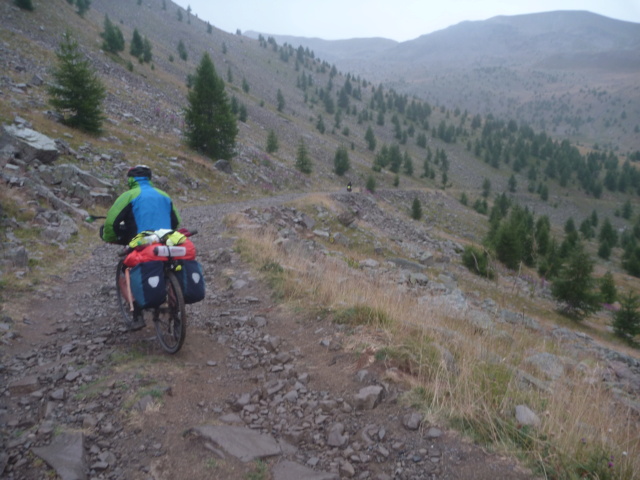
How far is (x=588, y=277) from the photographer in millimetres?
24156

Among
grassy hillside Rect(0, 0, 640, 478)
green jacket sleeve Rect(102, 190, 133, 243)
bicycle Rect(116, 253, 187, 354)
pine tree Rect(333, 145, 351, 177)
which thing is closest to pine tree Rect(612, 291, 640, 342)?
grassy hillside Rect(0, 0, 640, 478)

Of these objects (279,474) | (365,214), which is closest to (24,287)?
(279,474)

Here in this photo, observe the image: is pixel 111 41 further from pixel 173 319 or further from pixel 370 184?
pixel 173 319

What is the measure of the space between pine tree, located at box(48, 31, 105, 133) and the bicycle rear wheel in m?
21.1

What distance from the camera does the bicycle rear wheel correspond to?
14.1ft

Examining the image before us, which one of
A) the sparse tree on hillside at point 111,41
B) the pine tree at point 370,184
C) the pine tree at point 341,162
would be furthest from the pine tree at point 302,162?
the sparse tree on hillside at point 111,41

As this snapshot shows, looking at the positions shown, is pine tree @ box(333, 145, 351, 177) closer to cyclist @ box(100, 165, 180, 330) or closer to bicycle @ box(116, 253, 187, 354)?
cyclist @ box(100, 165, 180, 330)

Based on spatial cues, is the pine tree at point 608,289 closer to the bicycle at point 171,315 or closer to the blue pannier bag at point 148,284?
the bicycle at point 171,315

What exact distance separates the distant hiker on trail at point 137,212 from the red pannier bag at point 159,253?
473 millimetres

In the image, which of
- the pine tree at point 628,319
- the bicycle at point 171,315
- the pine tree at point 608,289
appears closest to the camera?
the bicycle at point 171,315

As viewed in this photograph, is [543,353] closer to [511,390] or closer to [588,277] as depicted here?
[511,390]

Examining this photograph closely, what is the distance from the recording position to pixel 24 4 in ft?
142

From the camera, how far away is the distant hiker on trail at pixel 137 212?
4797 millimetres

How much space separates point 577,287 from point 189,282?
89.0ft
